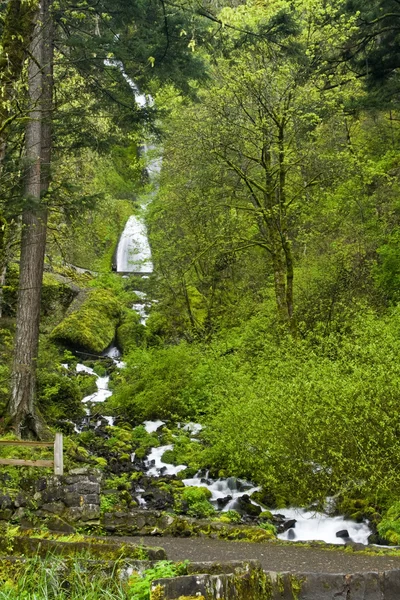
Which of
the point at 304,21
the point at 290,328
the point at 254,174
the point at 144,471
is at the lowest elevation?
the point at 144,471

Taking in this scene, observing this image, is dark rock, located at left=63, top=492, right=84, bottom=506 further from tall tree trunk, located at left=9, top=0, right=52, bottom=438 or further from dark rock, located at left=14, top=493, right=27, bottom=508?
tall tree trunk, located at left=9, top=0, right=52, bottom=438

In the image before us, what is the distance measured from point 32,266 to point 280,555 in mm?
7662

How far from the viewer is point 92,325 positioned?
2209 cm

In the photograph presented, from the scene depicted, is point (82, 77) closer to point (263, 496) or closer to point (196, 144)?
point (196, 144)

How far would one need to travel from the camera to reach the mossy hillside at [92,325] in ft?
70.0

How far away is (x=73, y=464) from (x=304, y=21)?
11.7 metres

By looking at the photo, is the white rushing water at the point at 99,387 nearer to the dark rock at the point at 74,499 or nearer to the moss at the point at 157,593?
the dark rock at the point at 74,499

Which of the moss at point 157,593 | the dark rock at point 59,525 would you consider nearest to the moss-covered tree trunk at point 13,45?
the moss at point 157,593

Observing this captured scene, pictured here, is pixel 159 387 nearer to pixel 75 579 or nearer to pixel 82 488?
pixel 82 488

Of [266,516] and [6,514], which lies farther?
[266,516]

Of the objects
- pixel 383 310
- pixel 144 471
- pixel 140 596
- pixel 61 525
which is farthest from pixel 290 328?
pixel 140 596

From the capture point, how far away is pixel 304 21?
15.5m

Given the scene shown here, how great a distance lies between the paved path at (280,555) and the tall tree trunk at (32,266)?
4.09m

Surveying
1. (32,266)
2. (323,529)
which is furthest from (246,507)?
(32,266)
